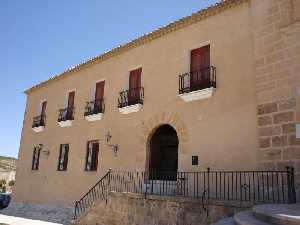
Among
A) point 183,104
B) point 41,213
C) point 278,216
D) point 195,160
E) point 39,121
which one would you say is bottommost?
point 41,213

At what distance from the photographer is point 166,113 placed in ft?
36.5

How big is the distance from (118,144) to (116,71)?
322cm

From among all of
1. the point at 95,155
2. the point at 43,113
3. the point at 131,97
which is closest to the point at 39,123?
the point at 43,113

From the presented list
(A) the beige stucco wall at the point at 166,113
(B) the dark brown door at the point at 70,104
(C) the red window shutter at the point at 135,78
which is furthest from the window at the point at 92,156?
(C) the red window shutter at the point at 135,78

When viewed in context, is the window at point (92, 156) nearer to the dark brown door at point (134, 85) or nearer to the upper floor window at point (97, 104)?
the upper floor window at point (97, 104)

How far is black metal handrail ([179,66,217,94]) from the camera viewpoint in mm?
10047

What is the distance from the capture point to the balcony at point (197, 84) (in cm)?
995

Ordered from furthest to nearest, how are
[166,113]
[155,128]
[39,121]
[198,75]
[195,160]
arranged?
[39,121] < [155,128] < [166,113] < [198,75] < [195,160]

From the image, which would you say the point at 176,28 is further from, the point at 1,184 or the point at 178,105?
the point at 1,184

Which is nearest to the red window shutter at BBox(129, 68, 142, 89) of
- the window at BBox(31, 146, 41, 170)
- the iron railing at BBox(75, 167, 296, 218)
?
the iron railing at BBox(75, 167, 296, 218)

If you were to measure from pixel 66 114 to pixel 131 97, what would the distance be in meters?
4.50

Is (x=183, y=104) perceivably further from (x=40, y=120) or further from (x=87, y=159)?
(x=40, y=120)

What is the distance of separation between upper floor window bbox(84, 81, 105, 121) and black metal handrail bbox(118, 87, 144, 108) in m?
1.26

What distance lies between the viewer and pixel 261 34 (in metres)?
8.75
